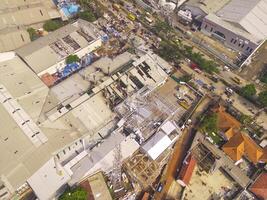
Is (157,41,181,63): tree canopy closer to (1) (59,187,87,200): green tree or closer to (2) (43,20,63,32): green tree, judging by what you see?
(2) (43,20,63,32): green tree

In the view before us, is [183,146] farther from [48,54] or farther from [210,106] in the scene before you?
[48,54]

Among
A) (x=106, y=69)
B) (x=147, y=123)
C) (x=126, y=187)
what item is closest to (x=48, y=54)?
(x=106, y=69)

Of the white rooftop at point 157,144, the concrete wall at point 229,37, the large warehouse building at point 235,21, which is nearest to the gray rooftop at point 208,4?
the large warehouse building at point 235,21

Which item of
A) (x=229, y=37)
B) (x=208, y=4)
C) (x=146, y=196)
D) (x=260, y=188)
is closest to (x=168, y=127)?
(x=146, y=196)

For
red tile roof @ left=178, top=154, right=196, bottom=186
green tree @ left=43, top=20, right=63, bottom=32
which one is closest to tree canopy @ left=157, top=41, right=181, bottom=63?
green tree @ left=43, top=20, right=63, bottom=32

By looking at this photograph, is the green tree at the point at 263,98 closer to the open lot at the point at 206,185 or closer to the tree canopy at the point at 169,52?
the open lot at the point at 206,185

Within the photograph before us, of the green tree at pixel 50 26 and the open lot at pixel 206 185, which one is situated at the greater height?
the green tree at pixel 50 26

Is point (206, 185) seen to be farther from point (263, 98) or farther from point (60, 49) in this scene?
point (60, 49)
